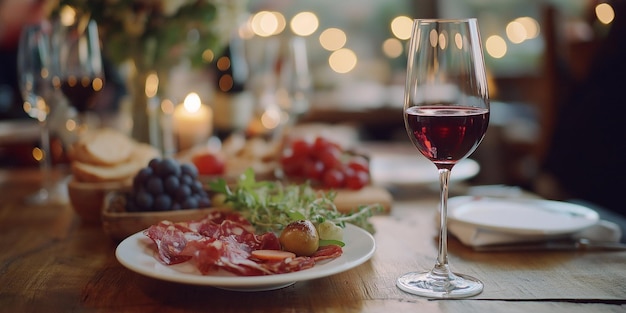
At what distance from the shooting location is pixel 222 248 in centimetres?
84

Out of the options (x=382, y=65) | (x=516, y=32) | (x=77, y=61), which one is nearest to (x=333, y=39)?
(x=382, y=65)

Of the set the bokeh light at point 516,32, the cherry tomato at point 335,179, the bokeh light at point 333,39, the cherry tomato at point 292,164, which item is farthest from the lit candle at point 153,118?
the bokeh light at point 516,32

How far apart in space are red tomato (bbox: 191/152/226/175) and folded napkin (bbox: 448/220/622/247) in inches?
22.3

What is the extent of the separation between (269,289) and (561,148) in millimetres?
2320

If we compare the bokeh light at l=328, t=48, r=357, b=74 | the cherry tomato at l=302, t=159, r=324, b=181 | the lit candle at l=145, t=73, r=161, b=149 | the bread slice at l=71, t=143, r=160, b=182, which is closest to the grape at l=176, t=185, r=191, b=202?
the bread slice at l=71, t=143, r=160, b=182

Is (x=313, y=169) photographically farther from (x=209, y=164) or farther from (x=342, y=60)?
(x=342, y=60)

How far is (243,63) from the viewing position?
258cm

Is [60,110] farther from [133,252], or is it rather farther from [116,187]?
[133,252]

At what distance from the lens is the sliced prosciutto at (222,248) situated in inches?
32.5

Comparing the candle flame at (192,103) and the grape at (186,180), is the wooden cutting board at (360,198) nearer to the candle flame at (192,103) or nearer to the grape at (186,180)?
the grape at (186,180)

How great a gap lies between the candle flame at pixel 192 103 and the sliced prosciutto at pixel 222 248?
107 centimetres

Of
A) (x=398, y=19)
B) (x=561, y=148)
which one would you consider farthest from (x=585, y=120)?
(x=398, y=19)

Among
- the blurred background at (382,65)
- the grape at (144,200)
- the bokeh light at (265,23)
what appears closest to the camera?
the grape at (144,200)

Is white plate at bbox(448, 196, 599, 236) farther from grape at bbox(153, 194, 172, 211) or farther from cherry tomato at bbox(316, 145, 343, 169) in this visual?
grape at bbox(153, 194, 172, 211)
